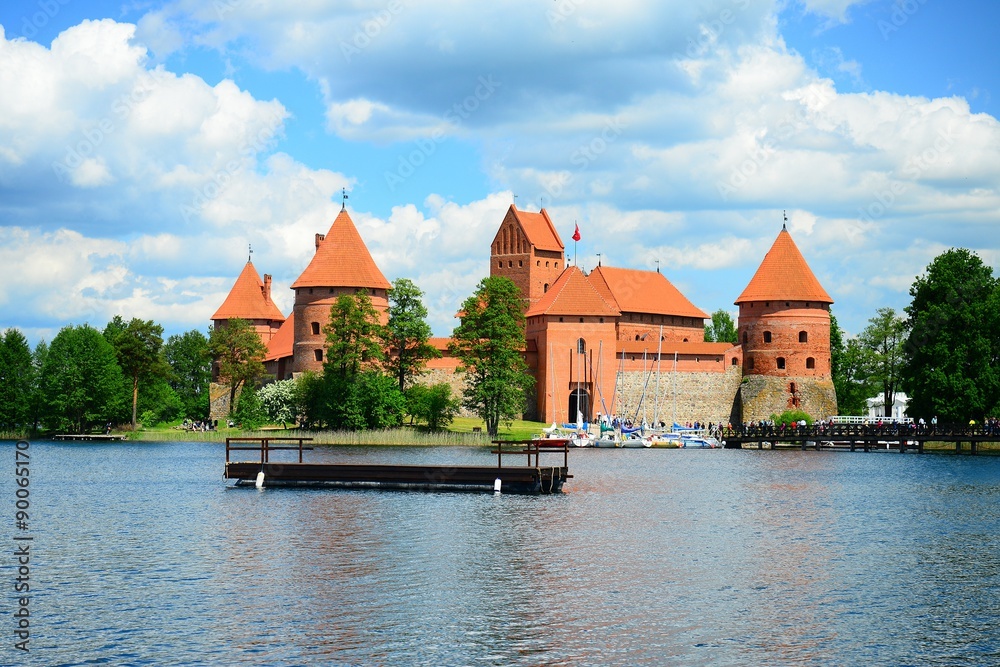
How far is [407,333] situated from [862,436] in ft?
68.2

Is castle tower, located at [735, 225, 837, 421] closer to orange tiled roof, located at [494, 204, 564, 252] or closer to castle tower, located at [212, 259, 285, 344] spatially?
orange tiled roof, located at [494, 204, 564, 252]

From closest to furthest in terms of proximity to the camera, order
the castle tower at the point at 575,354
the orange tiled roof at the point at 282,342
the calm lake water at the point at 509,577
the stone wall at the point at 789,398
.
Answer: the calm lake water at the point at 509,577
the castle tower at the point at 575,354
the stone wall at the point at 789,398
the orange tiled roof at the point at 282,342

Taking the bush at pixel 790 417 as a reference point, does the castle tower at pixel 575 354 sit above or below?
above

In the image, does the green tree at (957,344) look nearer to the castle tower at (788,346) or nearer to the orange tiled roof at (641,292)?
the castle tower at (788,346)

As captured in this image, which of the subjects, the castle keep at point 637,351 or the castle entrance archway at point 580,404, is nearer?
the castle keep at point 637,351

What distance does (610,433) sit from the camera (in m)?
59.7

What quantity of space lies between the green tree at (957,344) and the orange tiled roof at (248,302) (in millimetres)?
40481

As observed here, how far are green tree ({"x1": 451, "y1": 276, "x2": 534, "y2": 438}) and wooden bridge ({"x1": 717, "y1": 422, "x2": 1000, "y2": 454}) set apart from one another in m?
10.8

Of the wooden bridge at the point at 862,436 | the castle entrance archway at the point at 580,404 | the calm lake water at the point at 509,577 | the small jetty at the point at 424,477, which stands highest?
the castle entrance archway at the point at 580,404

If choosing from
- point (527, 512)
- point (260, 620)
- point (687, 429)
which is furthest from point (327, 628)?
point (687, 429)

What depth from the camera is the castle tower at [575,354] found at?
6331 cm

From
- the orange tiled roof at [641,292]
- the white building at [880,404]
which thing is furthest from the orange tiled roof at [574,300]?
the white building at [880,404]

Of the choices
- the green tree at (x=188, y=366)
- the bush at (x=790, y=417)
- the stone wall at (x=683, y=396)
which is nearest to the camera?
the bush at (x=790, y=417)

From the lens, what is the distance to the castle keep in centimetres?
6159
